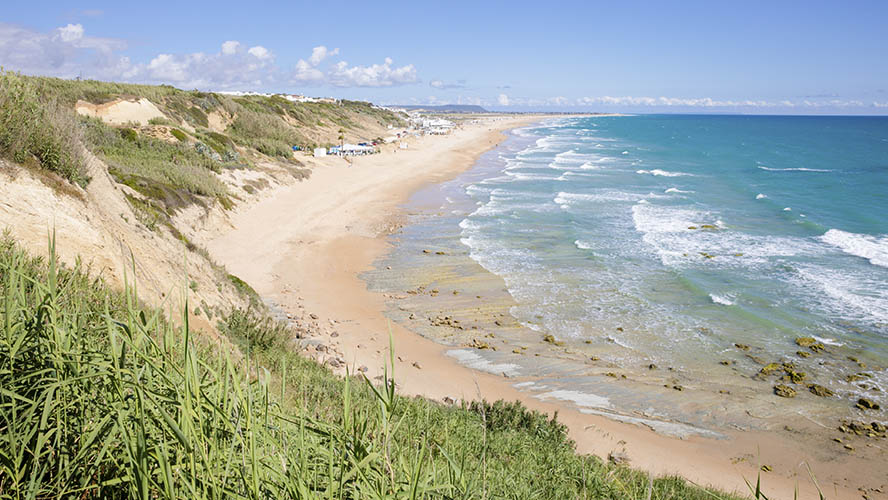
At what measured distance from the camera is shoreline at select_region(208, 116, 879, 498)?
10.6m

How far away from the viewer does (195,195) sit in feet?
75.9

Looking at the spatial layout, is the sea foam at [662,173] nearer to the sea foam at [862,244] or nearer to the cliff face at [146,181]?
the sea foam at [862,244]

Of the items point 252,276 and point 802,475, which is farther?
point 252,276

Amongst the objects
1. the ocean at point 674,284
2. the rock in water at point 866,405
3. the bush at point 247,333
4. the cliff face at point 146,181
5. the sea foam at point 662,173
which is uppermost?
the cliff face at point 146,181

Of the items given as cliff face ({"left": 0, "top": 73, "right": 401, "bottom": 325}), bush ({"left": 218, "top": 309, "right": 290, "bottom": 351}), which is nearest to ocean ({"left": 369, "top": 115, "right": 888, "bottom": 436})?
bush ({"left": 218, "top": 309, "right": 290, "bottom": 351})

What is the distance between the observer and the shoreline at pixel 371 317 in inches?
419

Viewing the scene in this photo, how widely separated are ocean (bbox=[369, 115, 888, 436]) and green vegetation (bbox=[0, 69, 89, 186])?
964 centimetres

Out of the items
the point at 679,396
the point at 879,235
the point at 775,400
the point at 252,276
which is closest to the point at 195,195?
the point at 252,276

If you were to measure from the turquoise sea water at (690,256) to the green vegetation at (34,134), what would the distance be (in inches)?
485

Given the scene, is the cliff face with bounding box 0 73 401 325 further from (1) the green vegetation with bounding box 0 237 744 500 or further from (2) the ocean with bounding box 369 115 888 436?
(2) the ocean with bounding box 369 115 888 436

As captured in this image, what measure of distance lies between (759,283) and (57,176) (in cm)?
2170

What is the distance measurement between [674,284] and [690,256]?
4.29 metres

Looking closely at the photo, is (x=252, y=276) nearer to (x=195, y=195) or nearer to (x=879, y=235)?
(x=195, y=195)

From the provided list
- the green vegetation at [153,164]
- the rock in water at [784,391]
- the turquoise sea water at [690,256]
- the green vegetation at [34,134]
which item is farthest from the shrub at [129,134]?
the rock in water at [784,391]
